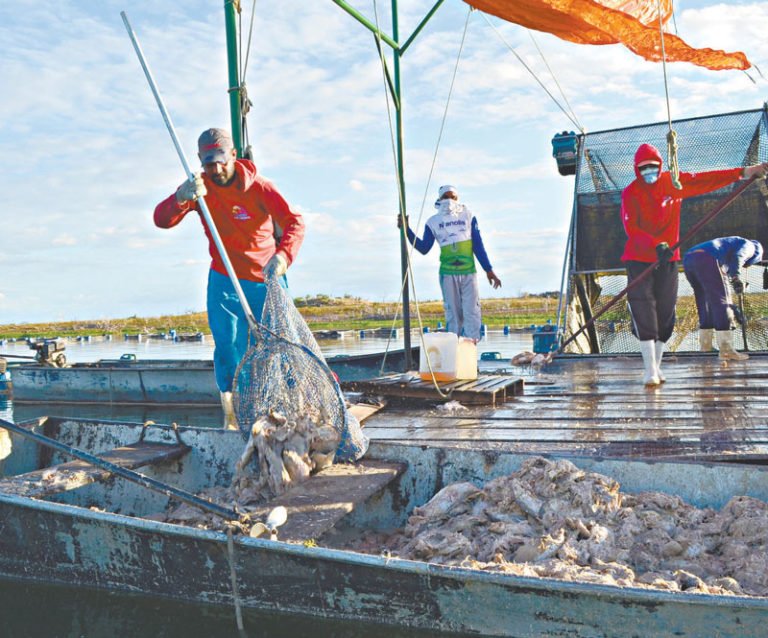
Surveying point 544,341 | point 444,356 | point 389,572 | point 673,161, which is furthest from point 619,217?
point 389,572

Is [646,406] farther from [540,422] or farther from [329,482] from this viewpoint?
[329,482]

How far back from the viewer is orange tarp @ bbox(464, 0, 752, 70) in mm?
8352

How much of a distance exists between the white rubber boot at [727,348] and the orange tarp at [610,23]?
3.97 m

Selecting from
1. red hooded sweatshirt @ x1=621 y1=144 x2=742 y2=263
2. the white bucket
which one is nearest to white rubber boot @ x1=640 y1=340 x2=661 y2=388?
red hooded sweatshirt @ x1=621 y1=144 x2=742 y2=263

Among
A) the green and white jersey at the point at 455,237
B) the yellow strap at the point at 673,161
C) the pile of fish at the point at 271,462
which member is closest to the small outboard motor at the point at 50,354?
the green and white jersey at the point at 455,237

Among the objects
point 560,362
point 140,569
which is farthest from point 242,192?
point 560,362

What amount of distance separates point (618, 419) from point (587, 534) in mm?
2234

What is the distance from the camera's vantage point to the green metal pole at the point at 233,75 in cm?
728

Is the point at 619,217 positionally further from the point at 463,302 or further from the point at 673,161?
the point at 673,161

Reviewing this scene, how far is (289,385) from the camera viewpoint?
455cm

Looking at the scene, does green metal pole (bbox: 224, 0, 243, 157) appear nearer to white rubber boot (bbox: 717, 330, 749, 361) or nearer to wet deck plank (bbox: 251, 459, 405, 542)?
wet deck plank (bbox: 251, 459, 405, 542)

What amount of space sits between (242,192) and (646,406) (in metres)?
3.91

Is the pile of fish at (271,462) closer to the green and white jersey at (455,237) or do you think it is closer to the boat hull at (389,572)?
the boat hull at (389,572)

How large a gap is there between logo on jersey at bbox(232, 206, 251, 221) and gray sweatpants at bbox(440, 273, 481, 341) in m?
4.05
